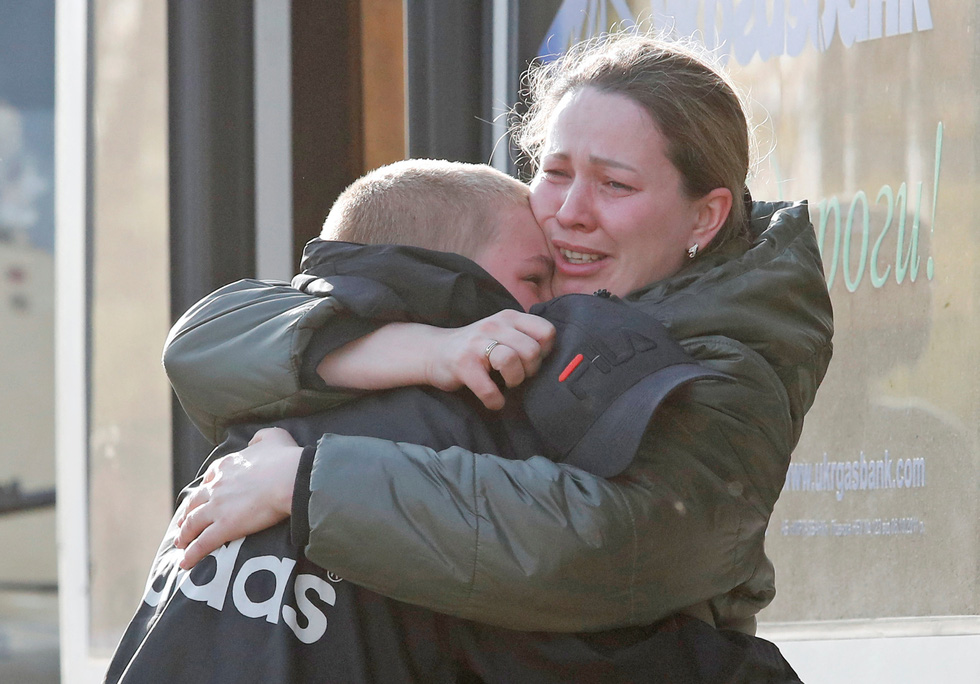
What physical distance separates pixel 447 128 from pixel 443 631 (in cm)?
206

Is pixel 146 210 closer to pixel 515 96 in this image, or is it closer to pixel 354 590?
pixel 515 96

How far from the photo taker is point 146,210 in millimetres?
3947

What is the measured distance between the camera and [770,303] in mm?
1717

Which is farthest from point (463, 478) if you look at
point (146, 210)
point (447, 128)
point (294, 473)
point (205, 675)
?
point (146, 210)

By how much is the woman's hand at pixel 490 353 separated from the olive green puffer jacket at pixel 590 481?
0.36ft

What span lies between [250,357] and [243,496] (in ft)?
0.73

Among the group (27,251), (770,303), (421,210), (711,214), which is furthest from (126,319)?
(770,303)

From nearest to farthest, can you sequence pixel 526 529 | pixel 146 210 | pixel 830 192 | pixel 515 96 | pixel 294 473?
pixel 526 529
pixel 294 473
pixel 830 192
pixel 515 96
pixel 146 210

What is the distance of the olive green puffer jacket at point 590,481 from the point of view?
1477mm

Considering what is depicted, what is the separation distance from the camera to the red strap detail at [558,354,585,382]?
5.06 ft

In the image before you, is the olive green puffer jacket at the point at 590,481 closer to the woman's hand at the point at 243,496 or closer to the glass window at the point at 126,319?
the woman's hand at the point at 243,496

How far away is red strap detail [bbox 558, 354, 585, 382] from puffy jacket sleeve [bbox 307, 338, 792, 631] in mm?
116

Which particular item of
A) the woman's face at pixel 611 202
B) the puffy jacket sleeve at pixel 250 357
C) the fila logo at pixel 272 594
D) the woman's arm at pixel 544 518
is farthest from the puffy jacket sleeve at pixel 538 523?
the woman's face at pixel 611 202

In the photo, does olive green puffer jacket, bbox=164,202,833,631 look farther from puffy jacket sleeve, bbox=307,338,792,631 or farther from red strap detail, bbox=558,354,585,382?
red strap detail, bbox=558,354,585,382
